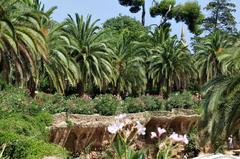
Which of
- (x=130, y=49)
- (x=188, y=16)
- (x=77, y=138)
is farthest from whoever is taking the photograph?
(x=188, y=16)

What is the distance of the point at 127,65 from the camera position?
43844 millimetres

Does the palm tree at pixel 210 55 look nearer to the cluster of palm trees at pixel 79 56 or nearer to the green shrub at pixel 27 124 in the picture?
the cluster of palm trees at pixel 79 56

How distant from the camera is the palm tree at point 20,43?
895 inches

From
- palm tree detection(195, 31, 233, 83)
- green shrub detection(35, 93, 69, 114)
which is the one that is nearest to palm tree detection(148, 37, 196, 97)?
palm tree detection(195, 31, 233, 83)

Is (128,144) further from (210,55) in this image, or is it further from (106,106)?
(210,55)

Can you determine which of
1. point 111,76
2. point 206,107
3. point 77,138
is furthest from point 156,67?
point 206,107

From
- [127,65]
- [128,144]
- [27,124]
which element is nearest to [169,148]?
[128,144]

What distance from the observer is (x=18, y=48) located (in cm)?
2306

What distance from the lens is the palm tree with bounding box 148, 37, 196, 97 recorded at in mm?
45969

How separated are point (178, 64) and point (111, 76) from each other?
8794mm

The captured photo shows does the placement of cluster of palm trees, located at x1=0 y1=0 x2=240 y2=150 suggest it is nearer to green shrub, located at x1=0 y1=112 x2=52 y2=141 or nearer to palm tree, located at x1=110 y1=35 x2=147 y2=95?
palm tree, located at x1=110 y1=35 x2=147 y2=95

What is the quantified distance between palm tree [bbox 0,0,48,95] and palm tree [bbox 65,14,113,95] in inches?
508

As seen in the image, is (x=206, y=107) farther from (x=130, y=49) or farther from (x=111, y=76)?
(x=130, y=49)

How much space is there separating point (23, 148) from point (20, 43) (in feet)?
25.2
